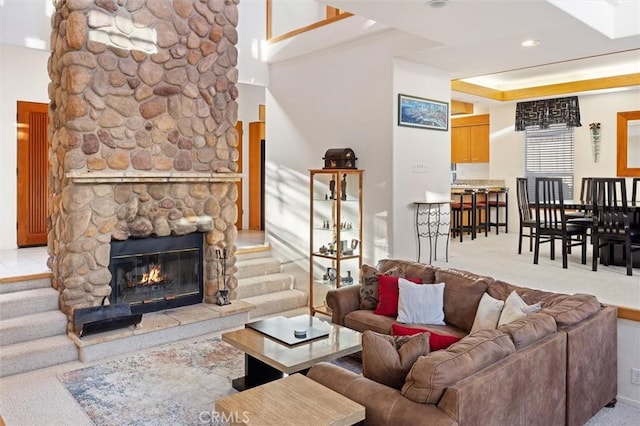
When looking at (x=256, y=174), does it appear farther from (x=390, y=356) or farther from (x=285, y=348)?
(x=390, y=356)

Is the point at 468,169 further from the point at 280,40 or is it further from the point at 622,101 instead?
the point at 280,40

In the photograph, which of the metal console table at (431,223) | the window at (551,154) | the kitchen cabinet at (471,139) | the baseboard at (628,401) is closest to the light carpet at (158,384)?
the metal console table at (431,223)

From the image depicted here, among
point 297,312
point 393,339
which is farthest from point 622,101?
point 393,339

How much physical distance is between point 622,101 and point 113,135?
7.81m

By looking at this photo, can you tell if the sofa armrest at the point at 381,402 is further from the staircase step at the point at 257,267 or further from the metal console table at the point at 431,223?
the staircase step at the point at 257,267

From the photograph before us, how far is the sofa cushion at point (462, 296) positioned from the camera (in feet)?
12.5

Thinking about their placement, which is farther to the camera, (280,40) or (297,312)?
(280,40)

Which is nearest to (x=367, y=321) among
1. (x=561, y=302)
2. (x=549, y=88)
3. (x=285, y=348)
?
(x=285, y=348)

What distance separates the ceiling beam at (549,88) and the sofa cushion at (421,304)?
4.32 meters

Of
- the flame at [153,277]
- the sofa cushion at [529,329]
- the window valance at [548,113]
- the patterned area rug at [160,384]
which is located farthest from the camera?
the window valance at [548,113]

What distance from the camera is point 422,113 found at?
5.55m

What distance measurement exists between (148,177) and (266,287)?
213cm

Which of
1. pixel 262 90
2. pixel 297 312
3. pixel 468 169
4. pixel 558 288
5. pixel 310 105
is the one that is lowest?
pixel 297 312

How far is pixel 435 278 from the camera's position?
4.15 metres
